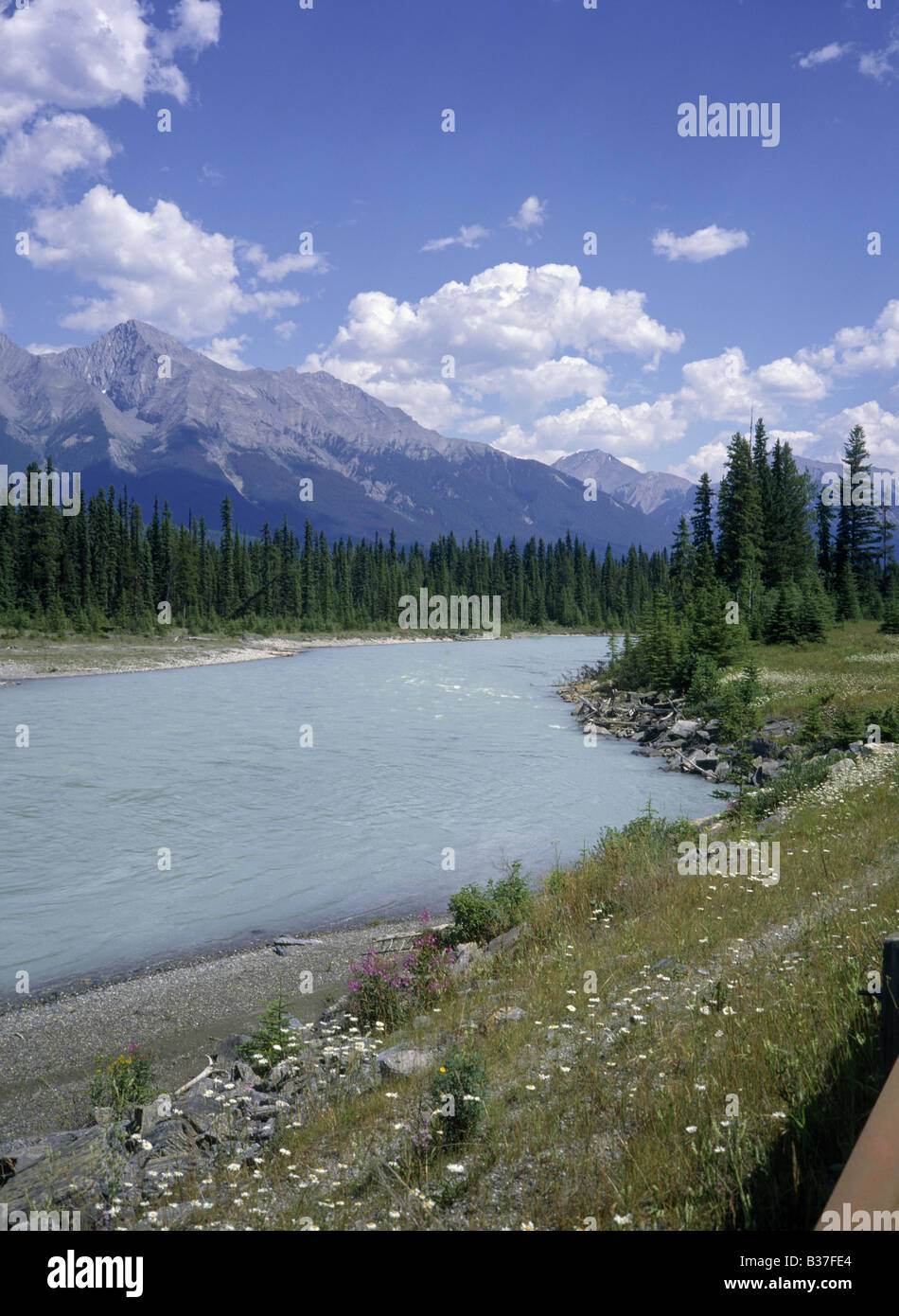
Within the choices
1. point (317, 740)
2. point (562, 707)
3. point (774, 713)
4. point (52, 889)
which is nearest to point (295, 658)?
point (562, 707)

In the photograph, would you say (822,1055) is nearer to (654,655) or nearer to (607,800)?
(607,800)

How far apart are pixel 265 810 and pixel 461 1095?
1501 centimetres

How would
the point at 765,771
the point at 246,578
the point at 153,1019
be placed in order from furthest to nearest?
the point at 246,578, the point at 765,771, the point at 153,1019

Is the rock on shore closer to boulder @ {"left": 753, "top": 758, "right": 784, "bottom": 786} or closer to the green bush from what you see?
boulder @ {"left": 753, "top": 758, "right": 784, "bottom": 786}

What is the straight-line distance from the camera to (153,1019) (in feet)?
29.8

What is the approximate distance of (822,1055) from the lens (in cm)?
455

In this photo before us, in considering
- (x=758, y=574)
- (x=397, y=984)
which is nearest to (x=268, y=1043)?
(x=397, y=984)

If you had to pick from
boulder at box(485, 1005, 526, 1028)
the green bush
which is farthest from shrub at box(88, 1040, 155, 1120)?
the green bush

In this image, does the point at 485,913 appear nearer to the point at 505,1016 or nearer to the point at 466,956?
the point at 466,956

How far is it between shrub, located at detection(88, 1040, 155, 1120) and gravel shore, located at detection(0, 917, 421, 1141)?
0.60ft

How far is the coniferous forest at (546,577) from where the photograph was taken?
1777 inches

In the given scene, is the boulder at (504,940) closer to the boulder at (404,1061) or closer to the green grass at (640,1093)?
the green grass at (640,1093)

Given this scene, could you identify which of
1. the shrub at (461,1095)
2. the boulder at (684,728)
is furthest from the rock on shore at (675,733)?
the shrub at (461,1095)

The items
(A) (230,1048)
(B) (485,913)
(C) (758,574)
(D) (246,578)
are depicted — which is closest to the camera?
(A) (230,1048)
